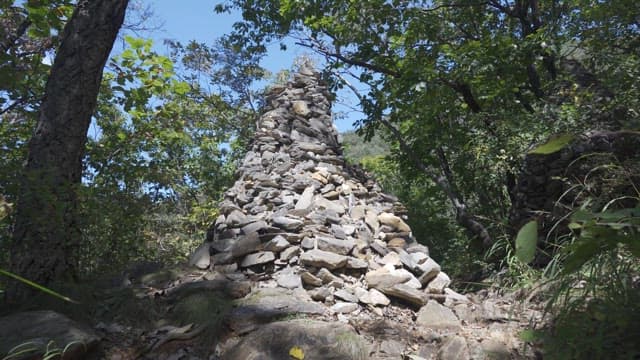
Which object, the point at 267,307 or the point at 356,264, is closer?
the point at 267,307

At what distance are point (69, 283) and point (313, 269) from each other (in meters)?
1.62

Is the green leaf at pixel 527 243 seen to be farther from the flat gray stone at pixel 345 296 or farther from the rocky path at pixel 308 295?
the flat gray stone at pixel 345 296

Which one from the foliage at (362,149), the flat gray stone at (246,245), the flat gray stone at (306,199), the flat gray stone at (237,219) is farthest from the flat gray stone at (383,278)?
the foliage at (362,149)

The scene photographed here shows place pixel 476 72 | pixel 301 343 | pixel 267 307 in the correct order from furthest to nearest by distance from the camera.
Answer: pixel 476 72, pixel 267 307, pixel 301 343

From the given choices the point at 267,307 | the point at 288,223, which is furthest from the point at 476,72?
the point at 267,307

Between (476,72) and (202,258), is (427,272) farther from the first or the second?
(476,72)

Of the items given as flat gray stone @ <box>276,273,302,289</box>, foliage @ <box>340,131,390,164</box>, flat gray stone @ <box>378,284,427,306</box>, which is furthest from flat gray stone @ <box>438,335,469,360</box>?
foliage @ <box>340,131,390,164</box>

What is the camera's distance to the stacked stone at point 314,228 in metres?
3.10

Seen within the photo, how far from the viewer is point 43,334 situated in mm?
2023

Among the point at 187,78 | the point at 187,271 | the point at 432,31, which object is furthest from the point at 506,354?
the point at 187,78

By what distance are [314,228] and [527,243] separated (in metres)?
2.70

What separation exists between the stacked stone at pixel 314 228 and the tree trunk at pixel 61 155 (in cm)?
105

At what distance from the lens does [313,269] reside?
3.17m

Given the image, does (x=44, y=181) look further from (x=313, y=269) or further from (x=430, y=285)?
(x=430, y=285)
